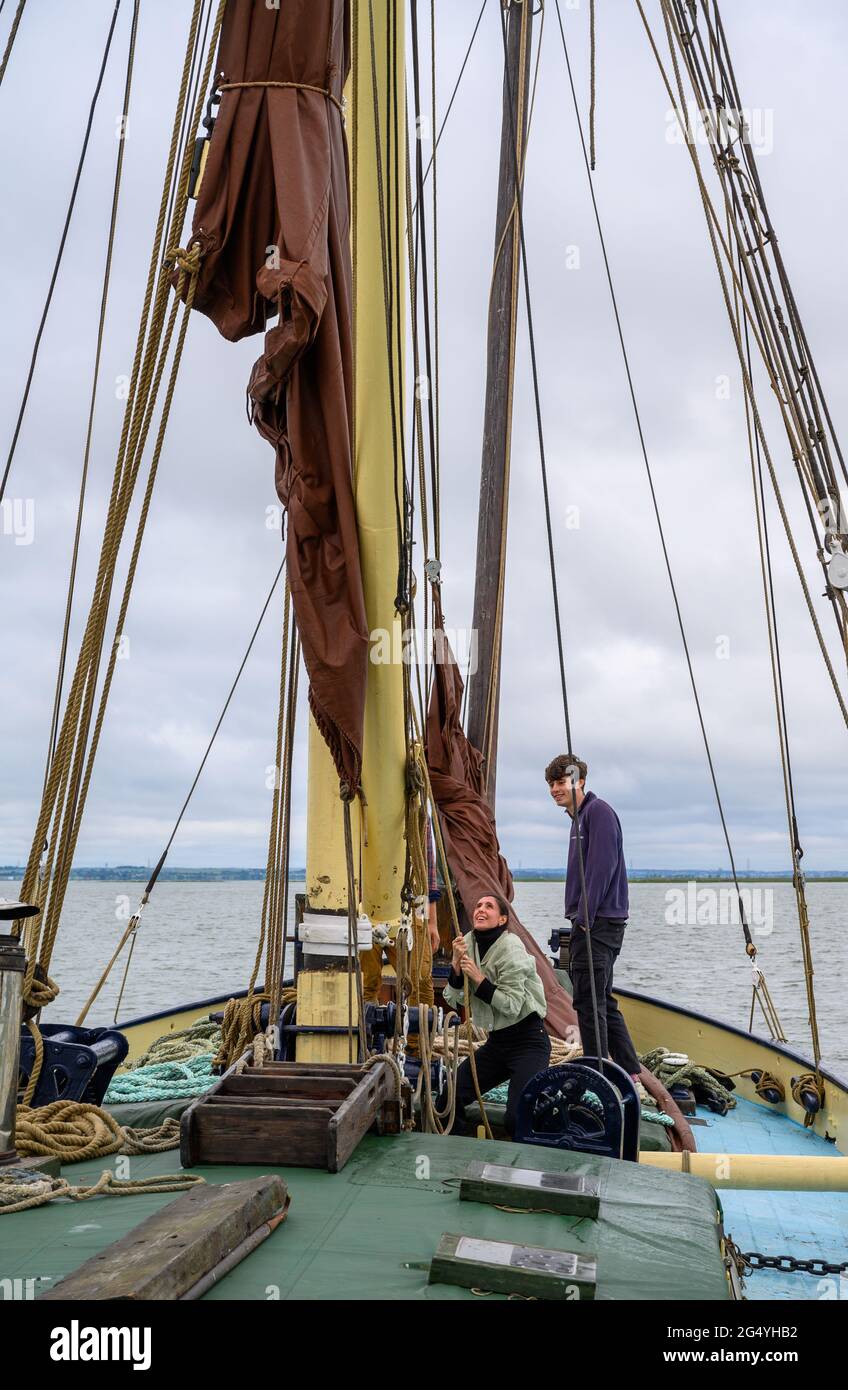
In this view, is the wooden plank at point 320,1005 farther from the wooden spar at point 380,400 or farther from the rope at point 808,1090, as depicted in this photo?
the rope at point 808,1090

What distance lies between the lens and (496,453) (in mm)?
10375

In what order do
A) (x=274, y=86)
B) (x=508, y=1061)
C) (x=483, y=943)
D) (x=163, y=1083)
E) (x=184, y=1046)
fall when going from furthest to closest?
(x=184, y=1046), (x=483, y=943), (x=163, y=1083), (x=508, y=1061), (x=274, y=86)

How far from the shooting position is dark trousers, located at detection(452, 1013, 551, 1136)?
5.68 metres

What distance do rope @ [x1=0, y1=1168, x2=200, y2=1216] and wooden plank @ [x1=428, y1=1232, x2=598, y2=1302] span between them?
942 mm

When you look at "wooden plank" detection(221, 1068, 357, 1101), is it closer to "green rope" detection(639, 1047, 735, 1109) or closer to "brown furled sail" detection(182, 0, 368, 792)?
"brown furled sail" detection(182, 0, 368, 792)

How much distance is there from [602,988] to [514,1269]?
12.9 feet

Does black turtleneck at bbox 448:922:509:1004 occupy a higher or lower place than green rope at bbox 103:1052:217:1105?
higher

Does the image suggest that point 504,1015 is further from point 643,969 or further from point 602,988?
point 643,969

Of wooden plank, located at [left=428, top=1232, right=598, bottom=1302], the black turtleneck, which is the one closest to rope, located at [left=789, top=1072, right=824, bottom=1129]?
the black turtleneck

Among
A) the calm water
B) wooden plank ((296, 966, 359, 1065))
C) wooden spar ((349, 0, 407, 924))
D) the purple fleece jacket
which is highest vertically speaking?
wooden spar ((349, 0, 407, 924))

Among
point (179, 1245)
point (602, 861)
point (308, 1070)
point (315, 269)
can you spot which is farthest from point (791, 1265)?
point (315, 269)

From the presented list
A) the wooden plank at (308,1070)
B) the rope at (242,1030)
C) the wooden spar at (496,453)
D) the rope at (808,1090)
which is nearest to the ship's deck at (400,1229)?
the wooden plank at (308,1070)
